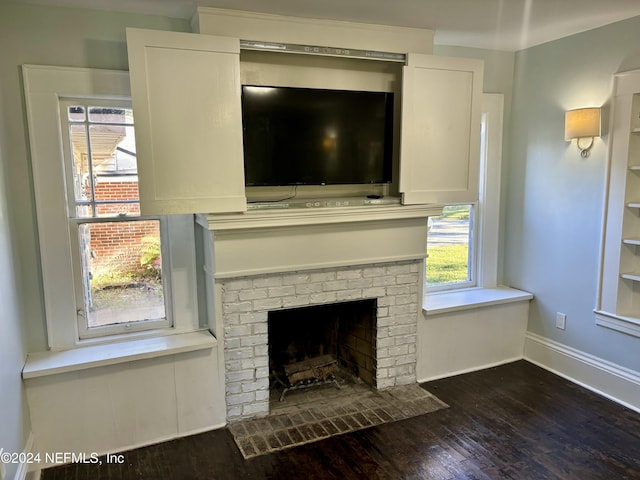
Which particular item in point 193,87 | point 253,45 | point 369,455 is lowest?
point 369,455

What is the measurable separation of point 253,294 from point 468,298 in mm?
1698

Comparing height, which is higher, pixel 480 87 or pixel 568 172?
pixel 480 87

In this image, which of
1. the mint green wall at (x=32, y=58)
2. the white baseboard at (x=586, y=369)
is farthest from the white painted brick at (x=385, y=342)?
the mint green wall at (x=32, y=58)

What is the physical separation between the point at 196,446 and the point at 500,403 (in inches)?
77.2

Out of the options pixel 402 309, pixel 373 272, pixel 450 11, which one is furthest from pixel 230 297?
pixel 450 11

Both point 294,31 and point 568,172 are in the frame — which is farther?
point 568,172

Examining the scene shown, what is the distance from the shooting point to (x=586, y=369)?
3.25m

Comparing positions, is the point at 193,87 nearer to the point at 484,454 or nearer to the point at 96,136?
the point at 96,136

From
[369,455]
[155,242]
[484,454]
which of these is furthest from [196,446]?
[484,454]

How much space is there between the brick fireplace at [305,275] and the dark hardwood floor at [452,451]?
44 centimetres

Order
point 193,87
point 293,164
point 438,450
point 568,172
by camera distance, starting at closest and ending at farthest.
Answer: point 193,87
point 438,450
point 293,164
point 568,172

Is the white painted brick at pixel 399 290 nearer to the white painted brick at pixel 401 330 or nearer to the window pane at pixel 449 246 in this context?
the white painted brick at pixel 401 330

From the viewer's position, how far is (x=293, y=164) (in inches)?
110

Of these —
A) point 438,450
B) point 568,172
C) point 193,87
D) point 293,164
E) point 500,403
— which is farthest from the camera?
point 568,172
